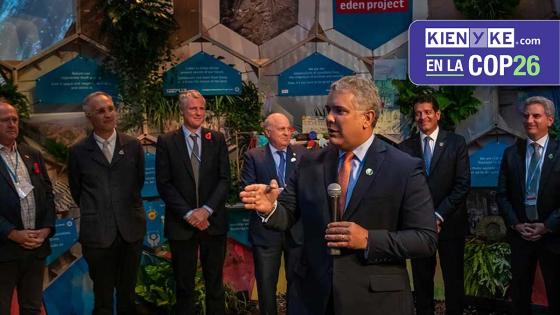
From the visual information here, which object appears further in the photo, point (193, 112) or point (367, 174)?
point (193, 112)

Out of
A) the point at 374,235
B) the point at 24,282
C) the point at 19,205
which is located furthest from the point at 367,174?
the point at 24,282

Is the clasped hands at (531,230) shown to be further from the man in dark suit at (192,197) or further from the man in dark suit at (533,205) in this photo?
the man in dark suit at (192,197)

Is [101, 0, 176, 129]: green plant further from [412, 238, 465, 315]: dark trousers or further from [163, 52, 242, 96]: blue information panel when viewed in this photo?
[412, 238, 465, 315]: dark trousers

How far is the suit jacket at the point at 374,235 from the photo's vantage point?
2.20m

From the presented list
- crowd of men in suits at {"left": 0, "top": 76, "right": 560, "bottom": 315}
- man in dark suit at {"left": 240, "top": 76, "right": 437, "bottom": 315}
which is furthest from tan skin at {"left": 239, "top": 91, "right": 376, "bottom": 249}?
crowd of men in suits at {"left": 0, "top": 76, "right": 560, "bottom": 315}

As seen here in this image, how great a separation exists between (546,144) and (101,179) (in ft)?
9.08

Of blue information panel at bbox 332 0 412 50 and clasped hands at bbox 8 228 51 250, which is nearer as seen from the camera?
clasped hands at bbox 8 228 51 250

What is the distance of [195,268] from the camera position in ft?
14.4

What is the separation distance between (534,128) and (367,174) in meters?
2.24

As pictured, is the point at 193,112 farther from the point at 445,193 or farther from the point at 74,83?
the point at 445,193

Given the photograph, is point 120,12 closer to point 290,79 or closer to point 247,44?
point 247,44

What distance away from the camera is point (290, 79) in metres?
5.42

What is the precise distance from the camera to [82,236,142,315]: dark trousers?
13.5 feet

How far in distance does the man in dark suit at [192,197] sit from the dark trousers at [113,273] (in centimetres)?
29
